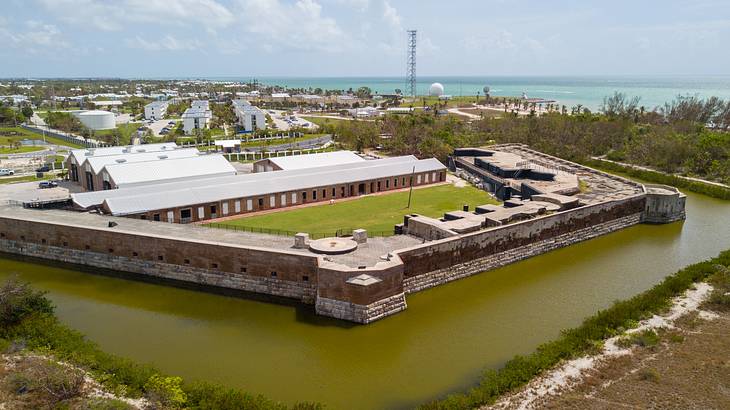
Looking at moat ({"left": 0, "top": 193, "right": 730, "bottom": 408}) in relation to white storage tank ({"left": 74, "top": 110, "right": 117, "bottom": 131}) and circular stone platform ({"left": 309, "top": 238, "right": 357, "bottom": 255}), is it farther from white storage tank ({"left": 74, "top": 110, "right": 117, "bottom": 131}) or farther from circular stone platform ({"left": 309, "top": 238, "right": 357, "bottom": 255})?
white storage tank ({"left": 74, "top": 110, "right": 117, "bottom": 131})

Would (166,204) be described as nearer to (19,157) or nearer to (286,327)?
(286,327)

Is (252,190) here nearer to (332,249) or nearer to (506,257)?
(332,249)

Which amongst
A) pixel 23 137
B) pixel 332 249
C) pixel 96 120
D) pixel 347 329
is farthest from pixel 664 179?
pixel 96 120

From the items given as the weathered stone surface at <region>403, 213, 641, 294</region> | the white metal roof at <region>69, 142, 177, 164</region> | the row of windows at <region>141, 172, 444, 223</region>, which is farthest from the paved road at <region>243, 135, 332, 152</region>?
the weathered stone surface at <region>403, 213, 641, 294</region>

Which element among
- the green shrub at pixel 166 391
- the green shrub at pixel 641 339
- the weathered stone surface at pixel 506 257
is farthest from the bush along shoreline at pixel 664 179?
the green shrub at pixel 166 391

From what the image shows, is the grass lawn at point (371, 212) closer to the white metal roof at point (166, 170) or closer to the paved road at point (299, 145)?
the white metal roof at point (166, 170)
